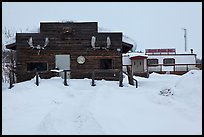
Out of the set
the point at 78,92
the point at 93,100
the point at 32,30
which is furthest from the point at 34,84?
the point at 32,30

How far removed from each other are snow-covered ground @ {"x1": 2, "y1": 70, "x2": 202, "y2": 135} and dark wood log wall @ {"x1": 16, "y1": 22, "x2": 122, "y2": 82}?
22.1 feet

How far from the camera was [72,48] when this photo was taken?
71.3ft

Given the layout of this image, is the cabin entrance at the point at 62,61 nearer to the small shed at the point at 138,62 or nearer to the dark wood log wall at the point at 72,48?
the dark wood log wall at the point at 72,48

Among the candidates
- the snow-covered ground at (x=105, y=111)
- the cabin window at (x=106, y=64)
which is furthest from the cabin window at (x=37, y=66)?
the snow-covered ground at (x=105, y=111)

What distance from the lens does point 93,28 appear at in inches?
858

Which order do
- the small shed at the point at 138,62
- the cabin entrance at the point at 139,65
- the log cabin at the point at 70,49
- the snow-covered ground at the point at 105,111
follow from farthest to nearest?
the cabin entrance at the point at 139,65
the small shed at the point at 138,62
the log cabin at the point at 70,49
the snow-covered ground at the point at 105,111

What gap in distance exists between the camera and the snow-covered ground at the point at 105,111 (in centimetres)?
909

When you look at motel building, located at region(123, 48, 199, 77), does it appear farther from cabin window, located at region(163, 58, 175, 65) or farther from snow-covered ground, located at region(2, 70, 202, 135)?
snow-covered ground, located at region(2, 70, 202, 135)

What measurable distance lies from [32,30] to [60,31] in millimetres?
2178

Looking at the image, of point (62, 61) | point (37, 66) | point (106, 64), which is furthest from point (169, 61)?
point (37, 66)

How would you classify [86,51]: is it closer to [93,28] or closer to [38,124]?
[93,28]

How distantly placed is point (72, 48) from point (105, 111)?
1145cm

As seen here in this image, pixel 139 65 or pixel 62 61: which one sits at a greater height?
pixel 62 61

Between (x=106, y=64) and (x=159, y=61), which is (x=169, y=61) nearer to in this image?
(x=159, y=61)
